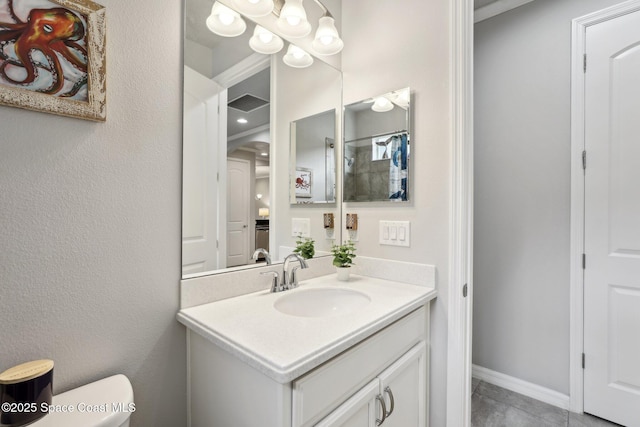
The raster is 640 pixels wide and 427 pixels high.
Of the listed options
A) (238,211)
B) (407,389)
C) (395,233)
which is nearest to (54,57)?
(238,211)

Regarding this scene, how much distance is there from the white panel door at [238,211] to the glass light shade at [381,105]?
766 mm

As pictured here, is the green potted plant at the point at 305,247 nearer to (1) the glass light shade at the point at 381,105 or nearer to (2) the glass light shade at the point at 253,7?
(1) the glass light shade at the point at 381,105

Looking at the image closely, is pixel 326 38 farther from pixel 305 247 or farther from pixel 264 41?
pixel 305 247

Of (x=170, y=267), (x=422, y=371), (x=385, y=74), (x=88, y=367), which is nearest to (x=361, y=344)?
(x=422, y=371)

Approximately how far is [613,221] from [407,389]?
150 centimetres

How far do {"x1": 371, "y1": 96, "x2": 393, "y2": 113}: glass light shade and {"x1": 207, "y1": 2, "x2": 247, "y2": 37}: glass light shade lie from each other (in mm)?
740

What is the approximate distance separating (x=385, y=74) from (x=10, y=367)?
5.83 feet

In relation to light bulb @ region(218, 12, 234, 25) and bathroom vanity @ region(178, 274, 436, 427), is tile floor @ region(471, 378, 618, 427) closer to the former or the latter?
bathroom vanity @ region(178, 274, 436, 427)

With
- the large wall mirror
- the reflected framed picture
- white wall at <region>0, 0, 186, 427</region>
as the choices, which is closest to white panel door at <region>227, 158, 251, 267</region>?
the large wall mirror

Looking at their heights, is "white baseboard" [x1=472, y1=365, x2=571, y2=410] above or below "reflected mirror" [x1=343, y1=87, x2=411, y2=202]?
below

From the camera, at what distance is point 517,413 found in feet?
5.71

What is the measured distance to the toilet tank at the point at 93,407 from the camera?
66 cm

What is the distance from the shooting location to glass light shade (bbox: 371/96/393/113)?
152cm

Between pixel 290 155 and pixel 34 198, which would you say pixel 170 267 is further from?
pixel 290 155
